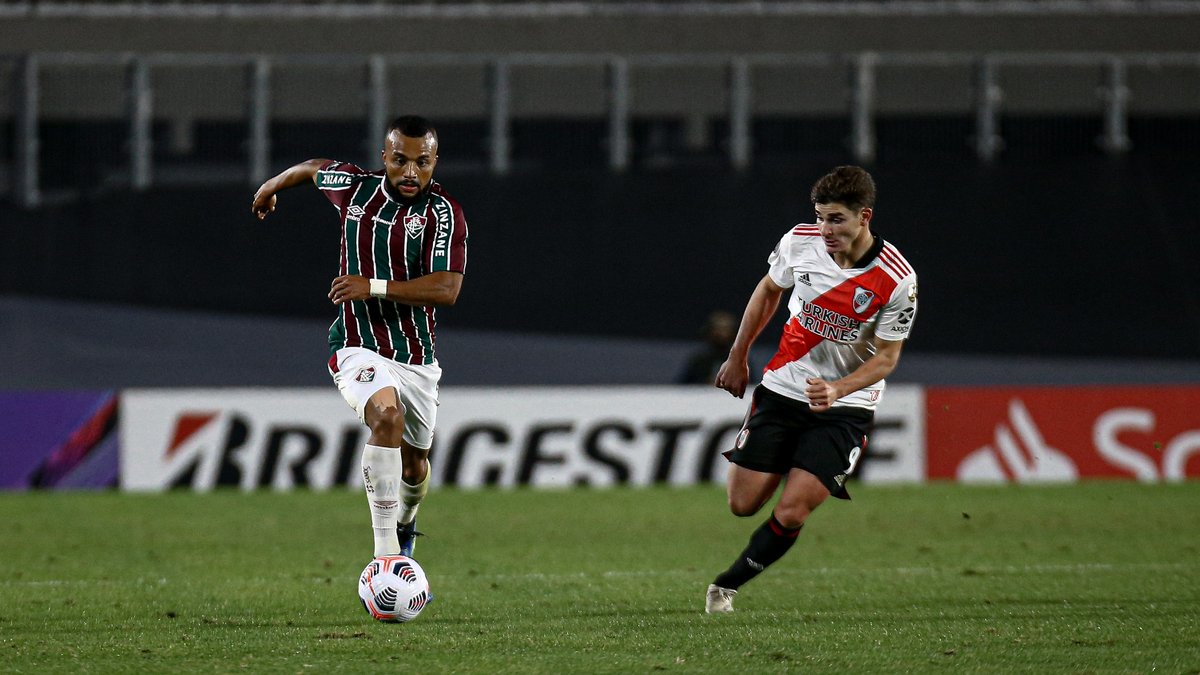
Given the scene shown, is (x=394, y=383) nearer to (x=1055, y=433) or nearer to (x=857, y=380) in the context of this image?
(x=857, y=380)

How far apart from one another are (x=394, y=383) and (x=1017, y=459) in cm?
904

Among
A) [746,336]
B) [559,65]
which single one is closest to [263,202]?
[746,336]

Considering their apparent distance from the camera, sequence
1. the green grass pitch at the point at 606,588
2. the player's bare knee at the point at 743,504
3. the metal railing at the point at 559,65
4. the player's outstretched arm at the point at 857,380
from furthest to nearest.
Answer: the metal railing at the point at 559,65
the player's bare knee at the point at 743,504
the player's outstretched arm at the point at 857,380
the green grass pitch at the point at 606,588

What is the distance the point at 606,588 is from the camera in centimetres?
768

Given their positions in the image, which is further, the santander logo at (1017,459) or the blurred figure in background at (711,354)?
the blurred figure in background at (711,354)

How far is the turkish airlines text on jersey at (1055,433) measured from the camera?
1455 centimetres

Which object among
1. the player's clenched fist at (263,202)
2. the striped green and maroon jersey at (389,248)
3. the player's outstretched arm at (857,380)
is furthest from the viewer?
the player's clenched fist at (263,202)

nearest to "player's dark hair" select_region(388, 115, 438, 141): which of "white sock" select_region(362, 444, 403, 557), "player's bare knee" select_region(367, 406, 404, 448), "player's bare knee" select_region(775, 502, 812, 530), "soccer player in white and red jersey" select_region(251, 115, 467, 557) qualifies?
"soccer player in white and red jersey" select_region(251, 115, 467, 557)

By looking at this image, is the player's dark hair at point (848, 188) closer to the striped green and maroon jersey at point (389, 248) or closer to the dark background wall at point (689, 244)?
the striped green and maroon jersey at point (389, 248)

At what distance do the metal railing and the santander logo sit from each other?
4.94 metres

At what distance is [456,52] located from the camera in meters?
20.7

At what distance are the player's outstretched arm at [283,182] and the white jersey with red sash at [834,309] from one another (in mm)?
2042

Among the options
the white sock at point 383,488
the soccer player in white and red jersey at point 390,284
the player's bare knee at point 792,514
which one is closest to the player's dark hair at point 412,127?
the soccer player in white and red jersey at point 390,284

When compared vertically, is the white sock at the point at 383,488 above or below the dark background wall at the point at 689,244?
above
